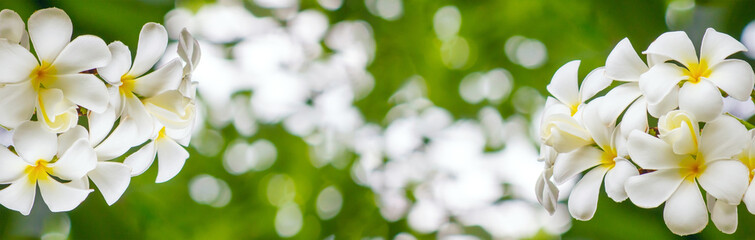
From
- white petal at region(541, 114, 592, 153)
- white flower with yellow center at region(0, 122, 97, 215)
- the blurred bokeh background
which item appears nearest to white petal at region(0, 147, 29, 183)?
white flower with yellow center at region(0, 122, 97, 215)

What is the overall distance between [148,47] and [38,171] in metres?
0.10

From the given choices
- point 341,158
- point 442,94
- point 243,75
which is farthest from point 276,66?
point 442,94

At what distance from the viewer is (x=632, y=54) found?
→ 389 millimetres

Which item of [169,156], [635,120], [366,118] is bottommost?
[366,118]

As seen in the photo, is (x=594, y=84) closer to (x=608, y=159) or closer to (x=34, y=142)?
(x=608, y=159)

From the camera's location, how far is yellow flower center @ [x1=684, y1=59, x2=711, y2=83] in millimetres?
370

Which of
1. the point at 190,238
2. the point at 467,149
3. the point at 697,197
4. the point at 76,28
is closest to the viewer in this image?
the point at 697,197

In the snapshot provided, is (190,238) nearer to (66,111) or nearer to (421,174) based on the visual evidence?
(421,174)

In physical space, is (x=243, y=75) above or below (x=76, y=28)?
below

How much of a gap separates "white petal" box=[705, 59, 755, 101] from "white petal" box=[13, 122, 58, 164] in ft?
1.23

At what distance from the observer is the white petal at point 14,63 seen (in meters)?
0.35

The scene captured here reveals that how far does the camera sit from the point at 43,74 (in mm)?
370

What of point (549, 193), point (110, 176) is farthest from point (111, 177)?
point (549, 193)

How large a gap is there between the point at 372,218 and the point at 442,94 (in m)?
0.27
